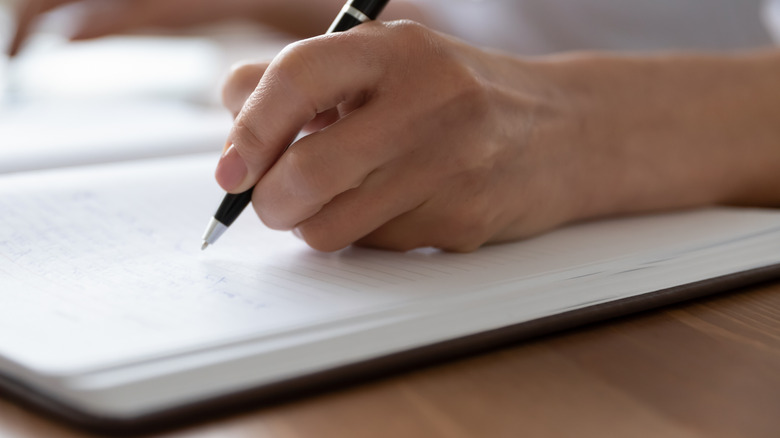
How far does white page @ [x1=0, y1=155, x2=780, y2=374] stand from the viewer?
33cm

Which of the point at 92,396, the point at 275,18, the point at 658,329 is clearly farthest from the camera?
the point at 275,18

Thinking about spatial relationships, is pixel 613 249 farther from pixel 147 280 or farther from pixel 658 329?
pixel 147 280

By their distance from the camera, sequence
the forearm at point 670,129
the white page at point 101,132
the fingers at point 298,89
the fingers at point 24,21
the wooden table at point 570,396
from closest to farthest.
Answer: the wooden table at point 570,396, the fingers at point 298,89, the forearm at point 670,129, the white page at point 101,132, the fingers at point 24,21

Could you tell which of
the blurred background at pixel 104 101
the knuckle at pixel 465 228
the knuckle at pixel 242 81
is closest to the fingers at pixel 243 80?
the knuckle at pixel 242 81

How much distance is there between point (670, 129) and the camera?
1.94ft

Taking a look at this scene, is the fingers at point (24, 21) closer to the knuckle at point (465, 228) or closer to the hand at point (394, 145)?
the hand at point (394, 145)

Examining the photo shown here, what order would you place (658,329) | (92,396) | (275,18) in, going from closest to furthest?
(92,396) → (658,329) → (275,18)

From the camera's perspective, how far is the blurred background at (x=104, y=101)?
74cm

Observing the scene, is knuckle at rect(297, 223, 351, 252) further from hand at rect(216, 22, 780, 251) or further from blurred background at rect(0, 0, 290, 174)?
blurred background at rect(0, 0, 290, 174)

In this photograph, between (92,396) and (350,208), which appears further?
(350,208)

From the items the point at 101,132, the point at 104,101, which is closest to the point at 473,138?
the point at 101,132

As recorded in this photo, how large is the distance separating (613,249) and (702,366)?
0.12m

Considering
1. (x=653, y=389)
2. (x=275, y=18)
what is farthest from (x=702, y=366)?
(x=275, y=18)

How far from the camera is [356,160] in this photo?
1.39 ft
